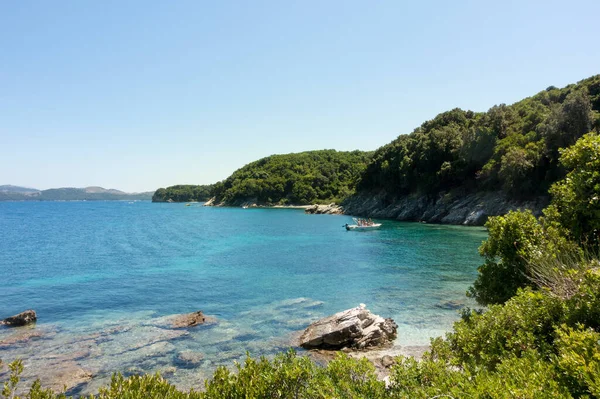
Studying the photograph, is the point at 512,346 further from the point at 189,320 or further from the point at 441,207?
the point at 441,207

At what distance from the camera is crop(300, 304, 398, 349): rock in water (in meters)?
17.8

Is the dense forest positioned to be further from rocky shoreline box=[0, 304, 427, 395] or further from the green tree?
the green tree

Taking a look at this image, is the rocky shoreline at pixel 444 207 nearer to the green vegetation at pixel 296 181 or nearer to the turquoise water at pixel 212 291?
the turquoise water at pixel 212 291

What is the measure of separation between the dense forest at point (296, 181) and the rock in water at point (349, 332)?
125 m

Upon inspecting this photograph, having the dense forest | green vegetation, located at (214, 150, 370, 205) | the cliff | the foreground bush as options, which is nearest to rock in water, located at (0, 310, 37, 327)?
the foreground bush

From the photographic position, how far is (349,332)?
18.0m

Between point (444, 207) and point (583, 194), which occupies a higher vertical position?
point (583, 194)

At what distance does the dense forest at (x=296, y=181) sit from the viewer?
159m

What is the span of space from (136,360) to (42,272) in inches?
1082

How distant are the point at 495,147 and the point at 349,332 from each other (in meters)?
62.8

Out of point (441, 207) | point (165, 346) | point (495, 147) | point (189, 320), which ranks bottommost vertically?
point (165, 346)

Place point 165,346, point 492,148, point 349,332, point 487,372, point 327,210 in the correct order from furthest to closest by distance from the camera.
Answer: point 327,210
point 492,148
point 349,332
point 165,346
point 487,372

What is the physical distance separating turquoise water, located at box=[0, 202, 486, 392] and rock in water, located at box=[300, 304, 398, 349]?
120 centimetres

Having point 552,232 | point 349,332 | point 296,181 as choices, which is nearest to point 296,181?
point 296,181
